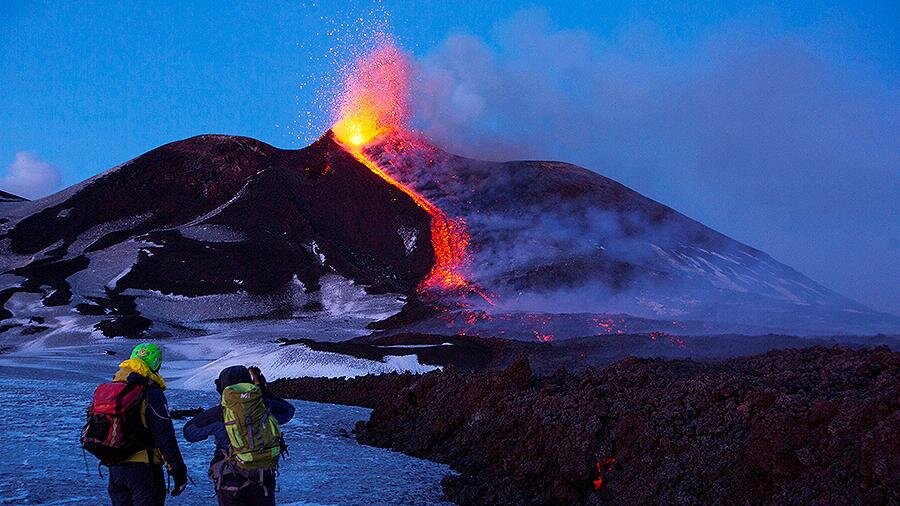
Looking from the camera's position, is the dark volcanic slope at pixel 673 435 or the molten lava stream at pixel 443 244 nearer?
the dark volcanic slope at pixel 673 435

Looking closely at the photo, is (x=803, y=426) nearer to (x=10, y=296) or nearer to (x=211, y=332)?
(x=211, y=332)

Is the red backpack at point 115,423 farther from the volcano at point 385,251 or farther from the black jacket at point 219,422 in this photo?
the volcano at point 385,251

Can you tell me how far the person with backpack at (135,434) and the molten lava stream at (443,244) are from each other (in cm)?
6583

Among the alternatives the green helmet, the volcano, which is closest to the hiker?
the green helmet

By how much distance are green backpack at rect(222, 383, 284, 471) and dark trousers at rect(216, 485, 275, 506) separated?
7.0 inches

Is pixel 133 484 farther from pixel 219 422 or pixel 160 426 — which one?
pixel 219 422

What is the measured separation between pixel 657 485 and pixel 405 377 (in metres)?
12.8

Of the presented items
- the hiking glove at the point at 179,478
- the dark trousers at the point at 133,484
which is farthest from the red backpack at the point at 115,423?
the hiking glove at the point at 179,478

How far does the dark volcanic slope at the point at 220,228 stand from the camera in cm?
7388

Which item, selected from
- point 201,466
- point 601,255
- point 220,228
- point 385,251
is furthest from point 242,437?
point 220,228

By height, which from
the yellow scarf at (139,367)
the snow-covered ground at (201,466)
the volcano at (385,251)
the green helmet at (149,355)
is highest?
the volcano at (385,251)

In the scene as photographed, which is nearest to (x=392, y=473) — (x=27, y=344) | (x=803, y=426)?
(x=803, y=426)

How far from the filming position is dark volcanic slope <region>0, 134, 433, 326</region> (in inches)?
2908

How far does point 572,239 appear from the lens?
276 ft
